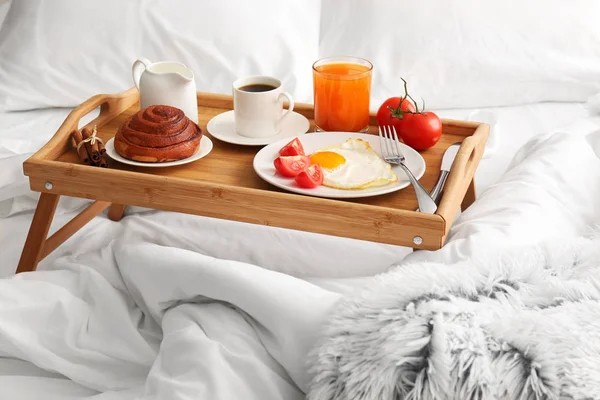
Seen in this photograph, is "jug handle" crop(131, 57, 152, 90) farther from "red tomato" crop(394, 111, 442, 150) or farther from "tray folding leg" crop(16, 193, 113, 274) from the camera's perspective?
"red tomato" crop(394, 111, 442, 150)

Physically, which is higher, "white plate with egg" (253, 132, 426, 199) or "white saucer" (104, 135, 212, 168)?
"white plate with egg" (253, 132, 426, 199)

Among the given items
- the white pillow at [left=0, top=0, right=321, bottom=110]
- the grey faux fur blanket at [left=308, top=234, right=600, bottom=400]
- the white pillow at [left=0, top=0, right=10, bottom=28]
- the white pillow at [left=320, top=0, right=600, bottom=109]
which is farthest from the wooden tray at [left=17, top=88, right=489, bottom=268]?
the white pillow at [left=0, top=0, right=10, bottom=28]

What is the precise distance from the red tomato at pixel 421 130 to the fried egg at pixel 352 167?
86 mm

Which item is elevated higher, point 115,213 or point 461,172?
point 461,172

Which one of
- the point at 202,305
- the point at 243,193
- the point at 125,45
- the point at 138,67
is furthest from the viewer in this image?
the point at 125,45

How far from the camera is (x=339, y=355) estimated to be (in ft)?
2.96

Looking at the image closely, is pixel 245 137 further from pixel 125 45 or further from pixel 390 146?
pixel 125 45

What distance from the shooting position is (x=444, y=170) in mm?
1443

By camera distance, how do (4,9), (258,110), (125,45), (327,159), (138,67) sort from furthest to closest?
1. (4,9)
2. (125,45)
3. (138,67)
4. (258,110)
5. (327,159)

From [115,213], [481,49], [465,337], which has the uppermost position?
[465,337]

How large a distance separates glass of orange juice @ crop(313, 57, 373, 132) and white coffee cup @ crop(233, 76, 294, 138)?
0.07 m

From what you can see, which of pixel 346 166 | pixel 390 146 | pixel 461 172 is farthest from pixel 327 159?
pixel 461 172

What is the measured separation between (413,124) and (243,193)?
39 cm

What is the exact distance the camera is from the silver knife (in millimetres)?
1379
